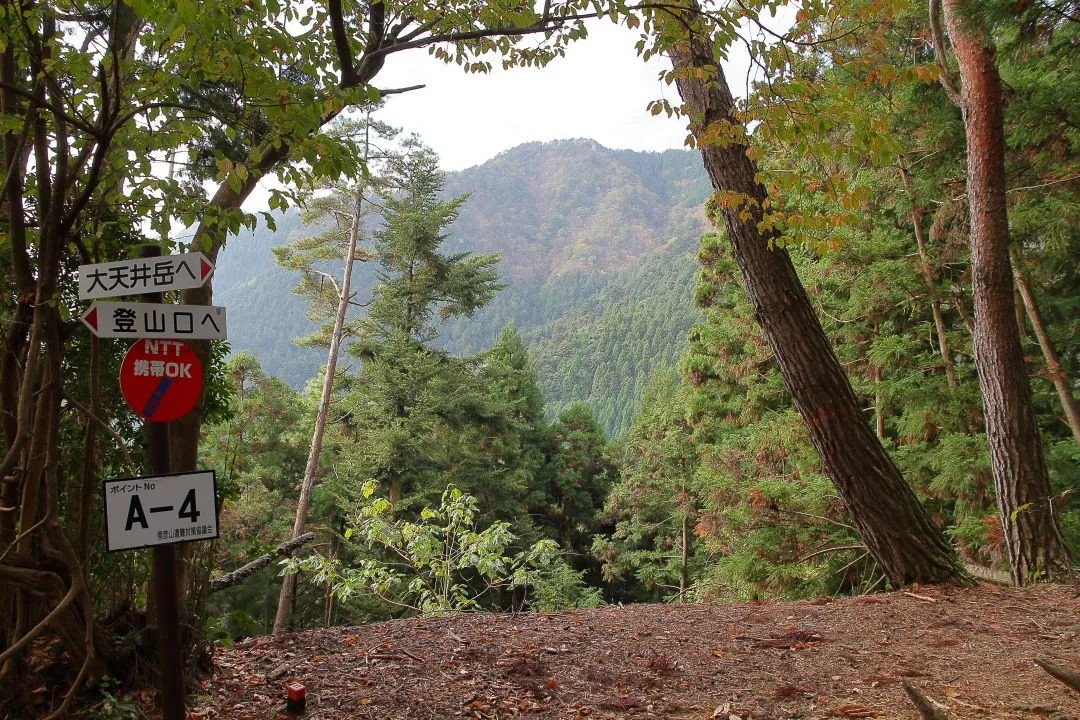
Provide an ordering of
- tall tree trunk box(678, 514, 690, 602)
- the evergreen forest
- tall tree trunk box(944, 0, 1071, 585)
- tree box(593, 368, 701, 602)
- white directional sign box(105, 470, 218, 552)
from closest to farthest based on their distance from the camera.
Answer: white directional sign box(105, 470, 218, 552), the evergreen forest, tall tree trunk box(944, 0, 1071, 585), tall tree trunk box(678, 514, 690, 602), tree box(593, 368, 701, 602)

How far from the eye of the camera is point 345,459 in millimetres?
17594

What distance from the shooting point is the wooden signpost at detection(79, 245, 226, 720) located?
6.82 feet

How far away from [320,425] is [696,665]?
44.6 feet

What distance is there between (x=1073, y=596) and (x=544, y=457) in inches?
906

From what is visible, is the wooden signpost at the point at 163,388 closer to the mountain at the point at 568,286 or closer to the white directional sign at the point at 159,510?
the white directional sign at the point at 159,510

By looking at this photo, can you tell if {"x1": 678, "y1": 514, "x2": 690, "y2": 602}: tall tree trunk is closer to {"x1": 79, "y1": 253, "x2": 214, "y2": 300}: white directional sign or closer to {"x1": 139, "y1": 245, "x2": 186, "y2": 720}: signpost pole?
{"x1": 139, "y1": 245, "x2": 186, "y2": 720}: signpost pole

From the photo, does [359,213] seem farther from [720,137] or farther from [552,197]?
[552,197]

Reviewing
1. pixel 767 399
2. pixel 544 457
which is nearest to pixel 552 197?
pixel 544 457

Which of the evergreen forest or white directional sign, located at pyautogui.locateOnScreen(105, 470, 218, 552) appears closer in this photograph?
white directional sign, located at pyautogui.locateOnScreen(105, 470, 218, 552)

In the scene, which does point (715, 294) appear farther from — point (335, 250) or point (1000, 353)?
point (1000, 353)

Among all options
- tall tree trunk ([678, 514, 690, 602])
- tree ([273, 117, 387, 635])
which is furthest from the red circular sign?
tall tree trunk ([678, 514, 690, 602])

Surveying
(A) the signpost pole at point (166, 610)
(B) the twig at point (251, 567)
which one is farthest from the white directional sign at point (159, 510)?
(B) the twig at point (251, 567)

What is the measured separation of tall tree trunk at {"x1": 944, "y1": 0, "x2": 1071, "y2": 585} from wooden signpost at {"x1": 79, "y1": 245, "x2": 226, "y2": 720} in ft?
16.2

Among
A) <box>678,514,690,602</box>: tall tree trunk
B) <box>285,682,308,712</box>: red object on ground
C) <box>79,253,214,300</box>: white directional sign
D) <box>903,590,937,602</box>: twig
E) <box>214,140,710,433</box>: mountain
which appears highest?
<box>214,140,710,433</box>: mountain
